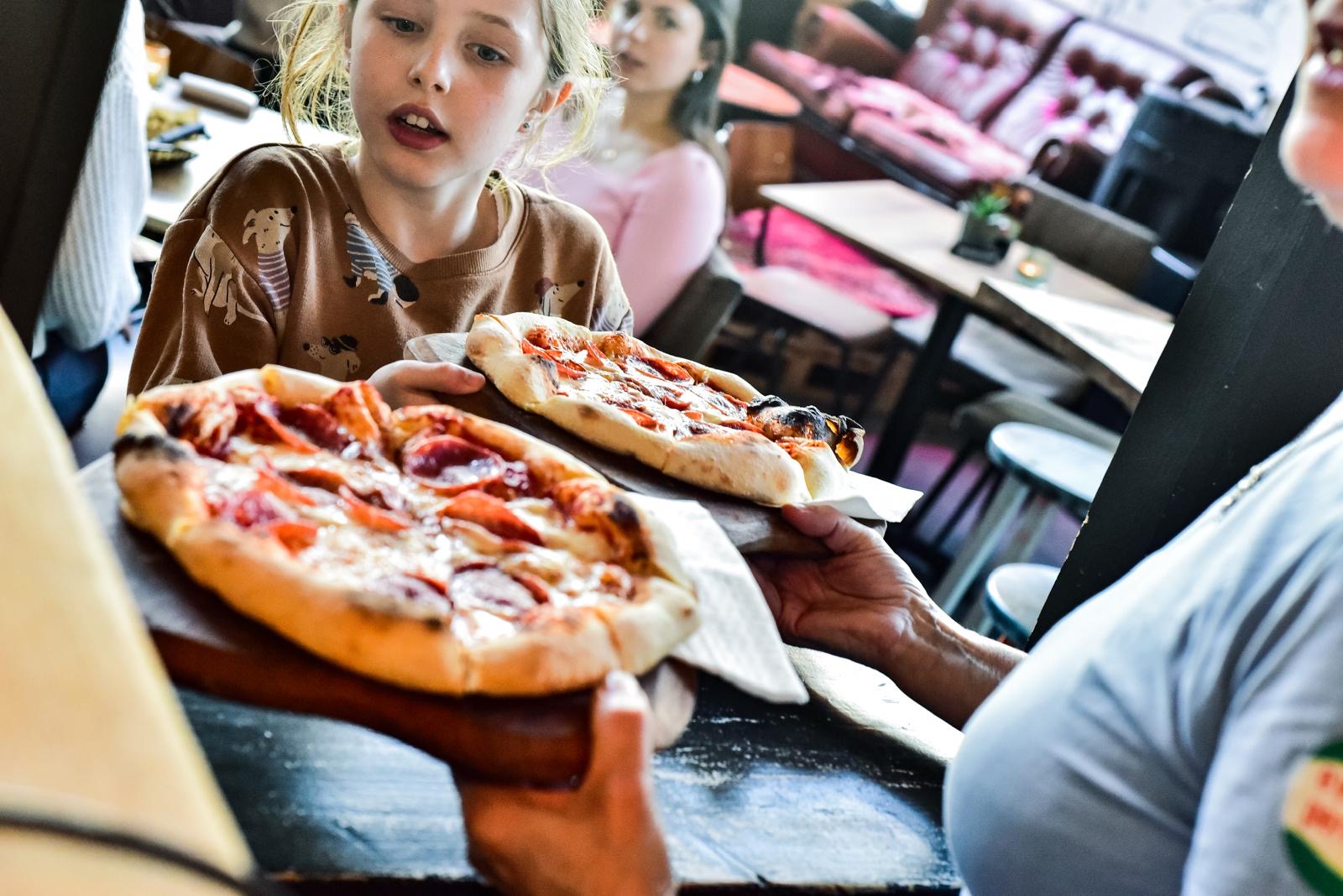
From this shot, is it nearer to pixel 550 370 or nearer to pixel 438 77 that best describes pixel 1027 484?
pixel 550 370

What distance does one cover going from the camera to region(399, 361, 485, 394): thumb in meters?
1.37

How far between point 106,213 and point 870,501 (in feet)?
5.99

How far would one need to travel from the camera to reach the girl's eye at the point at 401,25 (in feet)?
5.12

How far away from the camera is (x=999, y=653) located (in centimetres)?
148

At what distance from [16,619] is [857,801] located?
3.09 ft

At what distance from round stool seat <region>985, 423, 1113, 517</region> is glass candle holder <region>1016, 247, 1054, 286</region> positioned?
1.22 m

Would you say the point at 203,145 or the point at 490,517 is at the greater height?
the point at 490,517

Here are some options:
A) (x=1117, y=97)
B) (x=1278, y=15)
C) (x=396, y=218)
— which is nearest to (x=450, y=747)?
(x=396, y=218)

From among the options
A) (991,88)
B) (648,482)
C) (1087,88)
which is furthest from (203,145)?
(1087,88)

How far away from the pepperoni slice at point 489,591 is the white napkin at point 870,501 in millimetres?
573

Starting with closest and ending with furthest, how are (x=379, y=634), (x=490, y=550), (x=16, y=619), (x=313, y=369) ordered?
(x=16, y=619) < (x=379, y=634) < (x=490, y=550) < (x=313, y=369)

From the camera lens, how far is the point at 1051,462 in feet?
11.1

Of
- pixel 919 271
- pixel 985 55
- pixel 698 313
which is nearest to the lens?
pixel 698 313

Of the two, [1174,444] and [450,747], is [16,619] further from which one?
[1174,444]
